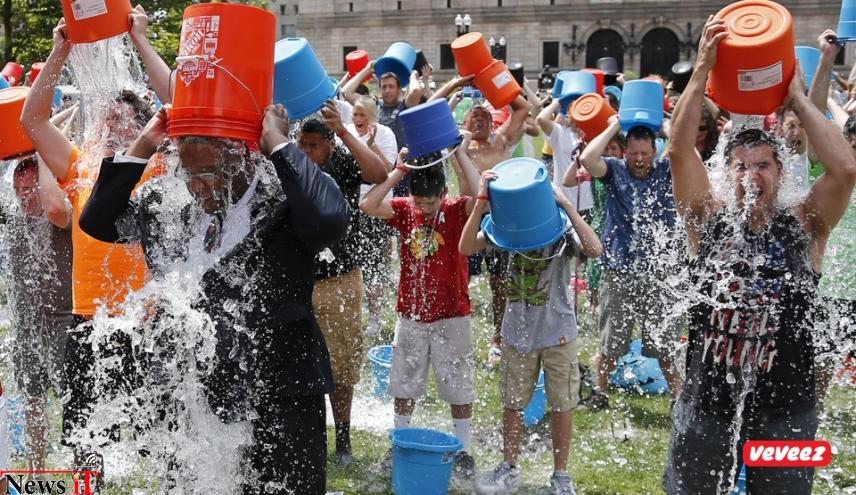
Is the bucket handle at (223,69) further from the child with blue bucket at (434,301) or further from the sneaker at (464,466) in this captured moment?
the sneaker at (464,466)

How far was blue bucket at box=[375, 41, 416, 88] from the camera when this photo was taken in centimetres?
845

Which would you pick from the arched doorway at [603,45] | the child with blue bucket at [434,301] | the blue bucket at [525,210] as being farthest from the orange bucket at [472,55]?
the arched doorway at [603,45]

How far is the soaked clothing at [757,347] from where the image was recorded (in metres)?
2.94

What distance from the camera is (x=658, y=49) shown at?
5916cm

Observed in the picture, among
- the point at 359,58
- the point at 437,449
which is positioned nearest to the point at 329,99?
the point at 437,449

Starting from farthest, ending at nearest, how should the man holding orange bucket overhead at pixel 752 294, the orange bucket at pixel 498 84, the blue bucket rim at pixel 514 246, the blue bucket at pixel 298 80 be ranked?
1. the orange bucket at pixel 498 84
2. the blue bucket rim at pixel 514 246
3. the blue bucket at pixel 298 80
4. the man holding orange bucket overhead at pixel 752 294

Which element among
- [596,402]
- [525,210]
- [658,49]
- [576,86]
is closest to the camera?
[525,210]

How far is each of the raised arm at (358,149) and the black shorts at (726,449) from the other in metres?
2.02

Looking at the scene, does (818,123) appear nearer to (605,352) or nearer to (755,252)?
(755,252)

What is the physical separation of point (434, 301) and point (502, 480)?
3.30 feet

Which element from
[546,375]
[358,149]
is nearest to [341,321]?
[358,149]

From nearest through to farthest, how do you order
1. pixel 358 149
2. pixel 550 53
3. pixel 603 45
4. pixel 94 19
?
1. pixel 94 19
2. pixel 358 149
3. pixel 603 45
4. pixel 550 53

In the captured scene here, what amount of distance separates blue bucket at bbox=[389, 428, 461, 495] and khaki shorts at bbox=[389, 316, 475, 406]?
456 millimetres

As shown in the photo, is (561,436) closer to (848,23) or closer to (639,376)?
(639,376)
